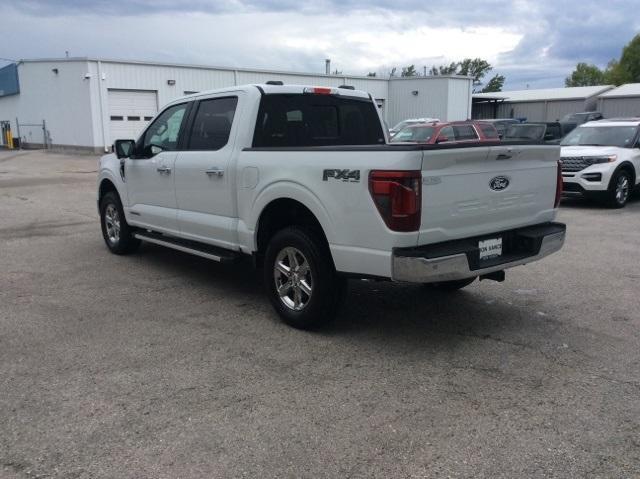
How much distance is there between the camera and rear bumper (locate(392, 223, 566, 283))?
13.5 feet

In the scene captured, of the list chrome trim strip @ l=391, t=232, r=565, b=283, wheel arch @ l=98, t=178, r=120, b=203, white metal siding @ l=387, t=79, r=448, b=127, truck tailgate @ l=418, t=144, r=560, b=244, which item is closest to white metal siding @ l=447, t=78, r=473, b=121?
white metal siding @ l=387, t=79, r=448, b=127

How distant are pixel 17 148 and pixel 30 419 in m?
38.2

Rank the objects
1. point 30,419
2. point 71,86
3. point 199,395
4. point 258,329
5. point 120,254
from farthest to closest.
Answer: point 71,86
point 120,254
point 258,329
point 199,395
point 30,419

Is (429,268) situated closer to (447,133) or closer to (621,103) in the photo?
(447,133)

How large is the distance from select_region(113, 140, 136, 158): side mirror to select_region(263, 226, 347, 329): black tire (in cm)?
282

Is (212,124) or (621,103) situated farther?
(621,103)

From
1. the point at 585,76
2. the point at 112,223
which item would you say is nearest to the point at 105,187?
the point at 112,223

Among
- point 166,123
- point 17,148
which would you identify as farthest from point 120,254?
point 17,148

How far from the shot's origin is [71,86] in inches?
1209

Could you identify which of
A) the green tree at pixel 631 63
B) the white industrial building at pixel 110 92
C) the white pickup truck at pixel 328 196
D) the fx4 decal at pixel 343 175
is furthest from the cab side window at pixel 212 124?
the green tree at pixel 631 63

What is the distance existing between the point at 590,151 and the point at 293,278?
9.54m

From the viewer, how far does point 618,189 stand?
12.2 metres

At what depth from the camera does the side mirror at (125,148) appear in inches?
279

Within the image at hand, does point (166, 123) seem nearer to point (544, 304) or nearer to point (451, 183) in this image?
point (451, 183)
